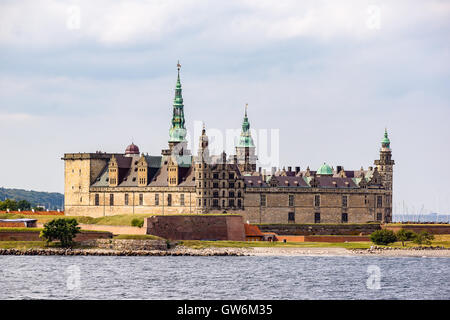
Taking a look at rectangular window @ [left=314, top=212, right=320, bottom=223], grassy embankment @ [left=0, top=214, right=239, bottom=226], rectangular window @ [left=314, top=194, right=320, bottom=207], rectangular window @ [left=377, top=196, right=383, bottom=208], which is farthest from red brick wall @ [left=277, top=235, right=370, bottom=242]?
rectangular window @ [left=377, top=196, right=383, bottom=208]

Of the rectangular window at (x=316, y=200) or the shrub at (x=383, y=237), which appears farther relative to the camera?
the rectangular window at (x=316, y=200)

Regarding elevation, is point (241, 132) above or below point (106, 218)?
above

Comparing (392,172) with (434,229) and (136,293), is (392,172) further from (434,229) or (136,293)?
(136,293)

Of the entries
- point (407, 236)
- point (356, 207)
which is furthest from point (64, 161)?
point (407, 236)

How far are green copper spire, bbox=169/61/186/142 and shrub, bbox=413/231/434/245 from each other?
45.1m

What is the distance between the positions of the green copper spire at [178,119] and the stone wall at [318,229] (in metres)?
27.7

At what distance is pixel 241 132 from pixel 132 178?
29774mm

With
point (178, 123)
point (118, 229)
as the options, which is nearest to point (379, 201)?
point (178, 123)

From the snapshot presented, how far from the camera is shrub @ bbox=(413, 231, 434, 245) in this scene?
134 metres

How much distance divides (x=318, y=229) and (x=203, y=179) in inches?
655

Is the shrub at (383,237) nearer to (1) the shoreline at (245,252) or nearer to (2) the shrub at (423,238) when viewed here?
(2) the shrub at (423,238)

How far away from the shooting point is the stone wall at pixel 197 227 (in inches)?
5256

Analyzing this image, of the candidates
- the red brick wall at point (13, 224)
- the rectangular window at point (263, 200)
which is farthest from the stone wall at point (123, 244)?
the rectangular window at point (263, 200)

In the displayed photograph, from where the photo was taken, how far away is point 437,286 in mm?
93750
